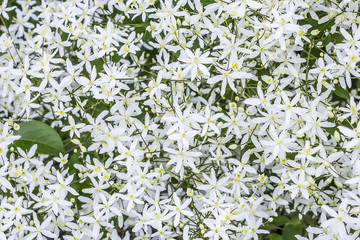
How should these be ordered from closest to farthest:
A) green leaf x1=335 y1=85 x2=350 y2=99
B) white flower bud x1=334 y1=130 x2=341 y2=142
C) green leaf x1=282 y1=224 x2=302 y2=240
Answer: white flower bud x1=334 y1=130 x2=341 y2=142, green leaf x1=335 y1=85 x2=350 y2=99, green leaf x1=282 y1=224 x2=302 y2=240

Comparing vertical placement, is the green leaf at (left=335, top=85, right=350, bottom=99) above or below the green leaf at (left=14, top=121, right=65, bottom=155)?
above

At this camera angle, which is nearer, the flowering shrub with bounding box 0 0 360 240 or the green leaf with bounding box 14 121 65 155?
the flowering shrub with bounding box 0 0 360 240

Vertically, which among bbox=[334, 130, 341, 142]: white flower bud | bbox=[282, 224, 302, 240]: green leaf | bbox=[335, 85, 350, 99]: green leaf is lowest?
bbox=[282, 224, 302, 240]: green leaf

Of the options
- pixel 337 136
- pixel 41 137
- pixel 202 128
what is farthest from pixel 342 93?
pixel 41 137

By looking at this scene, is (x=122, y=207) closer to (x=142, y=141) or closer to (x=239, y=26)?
(x=142, y=141)

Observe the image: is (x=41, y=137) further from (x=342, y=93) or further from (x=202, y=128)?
(x=342, y=93)

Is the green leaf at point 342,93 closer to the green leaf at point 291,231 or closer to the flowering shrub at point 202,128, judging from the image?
the flowering shrub at point 202,128

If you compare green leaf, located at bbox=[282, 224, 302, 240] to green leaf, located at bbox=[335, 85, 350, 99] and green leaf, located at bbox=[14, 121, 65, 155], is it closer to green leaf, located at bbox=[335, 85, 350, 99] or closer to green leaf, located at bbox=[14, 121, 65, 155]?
green leaf, located at bbox=[335, 85, 350, 99]

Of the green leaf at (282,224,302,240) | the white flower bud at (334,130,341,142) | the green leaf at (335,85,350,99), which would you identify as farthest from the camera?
the green leaf at (282,224,302,240)

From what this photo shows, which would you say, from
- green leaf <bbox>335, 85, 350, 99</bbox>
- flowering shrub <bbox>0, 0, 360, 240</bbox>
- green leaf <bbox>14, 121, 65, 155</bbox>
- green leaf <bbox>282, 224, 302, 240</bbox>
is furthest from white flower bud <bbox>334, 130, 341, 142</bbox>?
green leaf <bbox>14, 121, 65, 155</bbox>
